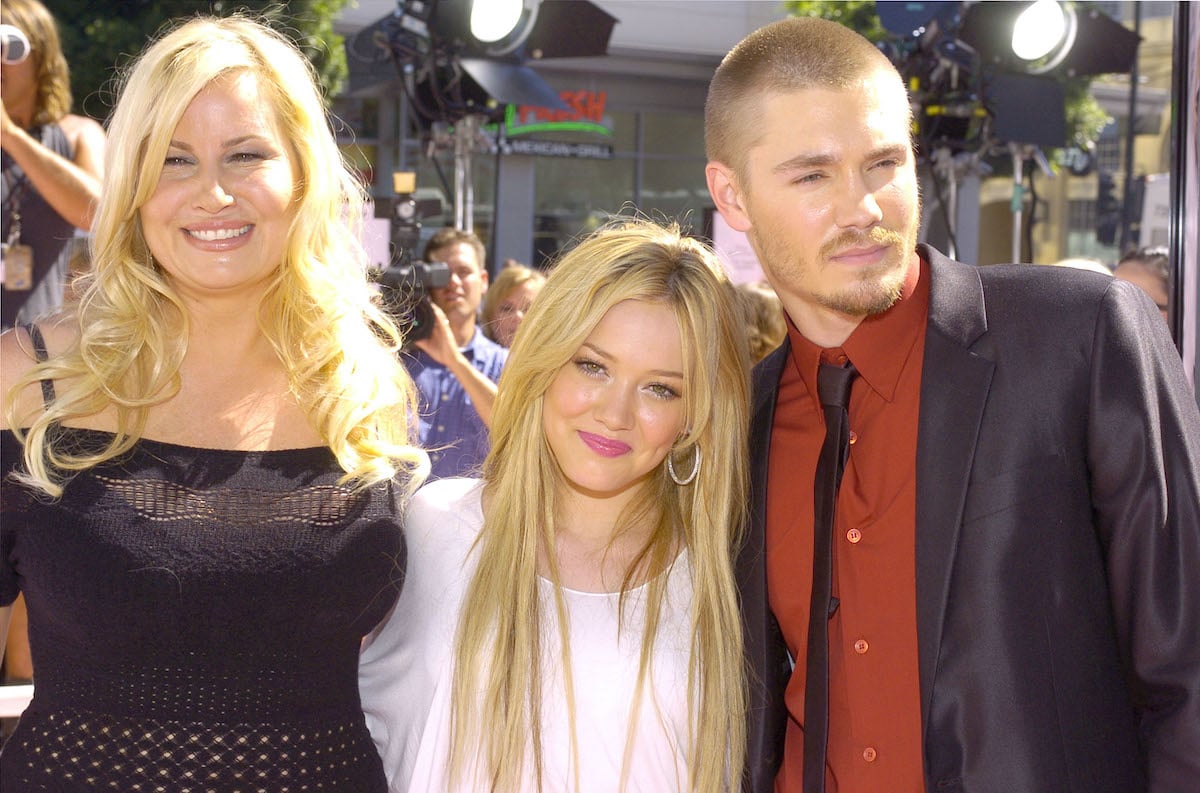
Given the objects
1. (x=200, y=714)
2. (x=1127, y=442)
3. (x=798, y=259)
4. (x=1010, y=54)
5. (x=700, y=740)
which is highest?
(x=1010, y=54)

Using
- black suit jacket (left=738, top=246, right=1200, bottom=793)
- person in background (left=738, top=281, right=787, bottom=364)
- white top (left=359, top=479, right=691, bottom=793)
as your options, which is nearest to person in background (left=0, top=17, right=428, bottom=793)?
white top (left=359, top=479, right=691, bottom=793)

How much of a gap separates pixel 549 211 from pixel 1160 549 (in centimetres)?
1288

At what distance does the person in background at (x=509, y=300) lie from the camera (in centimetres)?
524

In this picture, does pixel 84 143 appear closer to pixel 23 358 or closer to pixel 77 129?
pixel 77 129

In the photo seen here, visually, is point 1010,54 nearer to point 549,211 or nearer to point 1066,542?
point 1066,542

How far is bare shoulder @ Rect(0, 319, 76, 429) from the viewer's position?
1.98 metres

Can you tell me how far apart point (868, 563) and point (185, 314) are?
1242 millimetres

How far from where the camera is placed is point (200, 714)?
192 cm

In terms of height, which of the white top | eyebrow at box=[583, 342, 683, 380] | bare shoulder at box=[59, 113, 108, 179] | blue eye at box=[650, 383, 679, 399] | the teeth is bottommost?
the white top

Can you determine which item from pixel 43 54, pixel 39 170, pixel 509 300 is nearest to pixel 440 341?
pixel 509 300

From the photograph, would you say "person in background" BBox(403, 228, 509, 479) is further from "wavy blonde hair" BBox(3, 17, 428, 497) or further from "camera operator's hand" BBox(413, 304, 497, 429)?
"wavy blonde hair" BBox(3, 17, 428, 497)

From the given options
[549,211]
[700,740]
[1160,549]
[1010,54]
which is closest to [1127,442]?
[1160,549]

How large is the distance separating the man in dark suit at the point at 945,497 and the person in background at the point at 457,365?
91.3 inches

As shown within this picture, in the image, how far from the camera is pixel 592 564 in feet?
7.62
